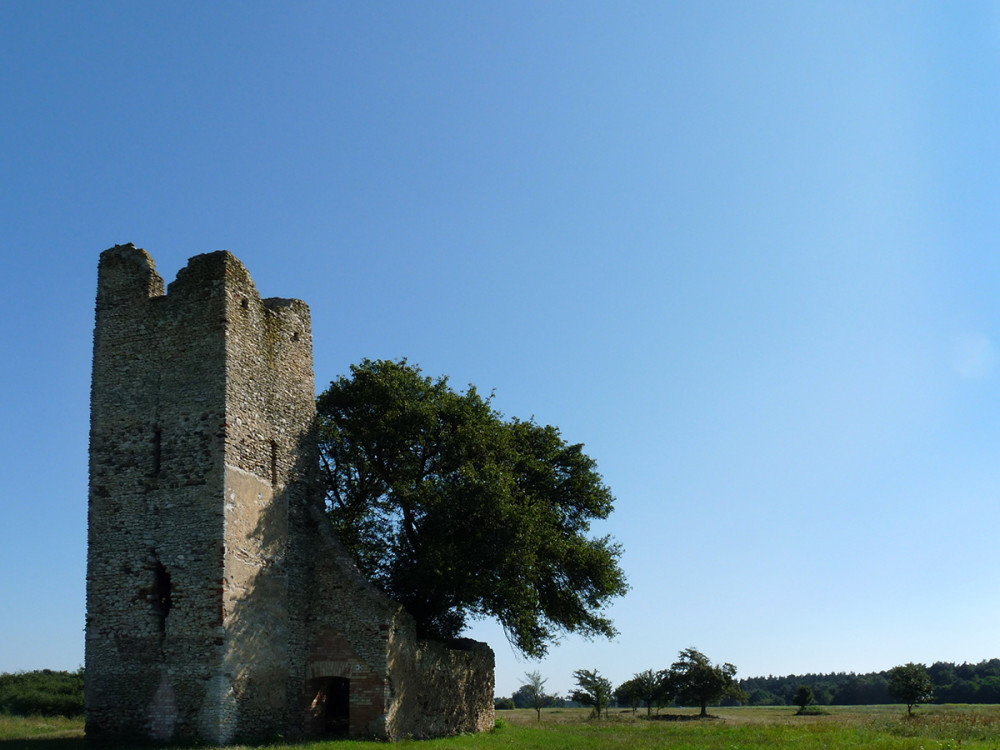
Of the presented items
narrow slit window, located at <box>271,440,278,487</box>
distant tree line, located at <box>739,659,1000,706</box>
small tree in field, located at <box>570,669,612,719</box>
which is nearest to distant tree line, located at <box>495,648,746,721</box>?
small tree in field, located at <box>570,669,612,719</box>

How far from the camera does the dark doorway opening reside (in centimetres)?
2044

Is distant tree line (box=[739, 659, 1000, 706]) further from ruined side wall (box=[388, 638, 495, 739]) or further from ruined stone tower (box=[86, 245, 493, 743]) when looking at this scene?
ruined stone tower (box=[86, 245, 493, 743])

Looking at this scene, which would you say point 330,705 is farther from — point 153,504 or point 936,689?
point 936,689

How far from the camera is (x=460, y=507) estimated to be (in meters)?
22.7

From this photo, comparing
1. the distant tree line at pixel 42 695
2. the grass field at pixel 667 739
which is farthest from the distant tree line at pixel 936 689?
the distant tree line at pixel 42 695

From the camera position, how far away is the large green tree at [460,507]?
22.4 metres

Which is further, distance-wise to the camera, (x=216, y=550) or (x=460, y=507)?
(x=460, y=507)

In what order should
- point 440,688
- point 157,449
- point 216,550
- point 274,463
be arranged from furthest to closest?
point 440,688 → point 274,463 → point 157,449 → point 216,550

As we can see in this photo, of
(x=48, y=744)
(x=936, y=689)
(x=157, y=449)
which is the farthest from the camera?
(x=936, y=689)

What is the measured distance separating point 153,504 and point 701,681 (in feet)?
138

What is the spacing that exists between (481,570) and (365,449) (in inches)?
227

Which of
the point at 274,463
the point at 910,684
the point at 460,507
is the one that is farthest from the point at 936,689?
the point at 274,463

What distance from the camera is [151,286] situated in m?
20.2

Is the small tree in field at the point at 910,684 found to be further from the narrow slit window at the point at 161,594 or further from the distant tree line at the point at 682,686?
the narrow slit window at the point at 161,594
